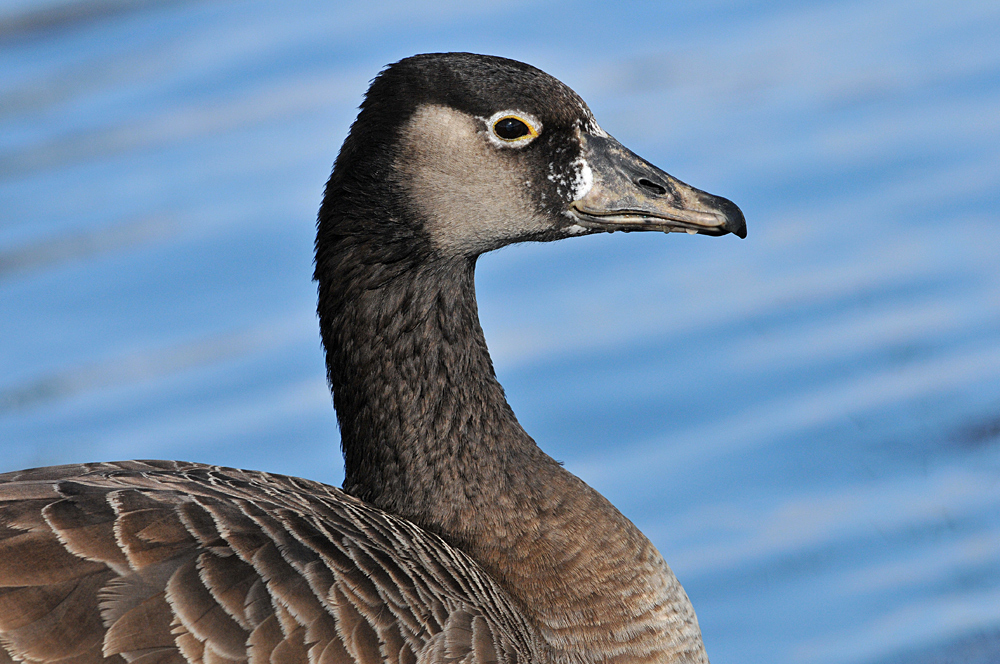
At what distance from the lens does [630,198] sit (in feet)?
17.1

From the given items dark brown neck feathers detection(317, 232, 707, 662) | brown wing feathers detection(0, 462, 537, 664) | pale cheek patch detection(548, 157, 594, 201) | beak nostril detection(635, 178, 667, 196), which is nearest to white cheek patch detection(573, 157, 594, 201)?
pale cheek patch detection(548, 157, 594, 201)

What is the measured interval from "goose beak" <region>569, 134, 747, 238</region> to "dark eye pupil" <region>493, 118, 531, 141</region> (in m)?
0.26

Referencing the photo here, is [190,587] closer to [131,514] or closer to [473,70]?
[131,514]

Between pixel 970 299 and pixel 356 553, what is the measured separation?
4970 millimetres

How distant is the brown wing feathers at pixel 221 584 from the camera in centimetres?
414

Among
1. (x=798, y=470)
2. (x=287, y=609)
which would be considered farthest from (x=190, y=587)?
(x=798, y=470)

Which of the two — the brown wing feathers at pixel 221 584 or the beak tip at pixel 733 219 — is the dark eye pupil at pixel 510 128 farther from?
the brown wing feathers at pixel 221 584

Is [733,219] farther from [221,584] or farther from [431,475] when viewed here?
[221,584]

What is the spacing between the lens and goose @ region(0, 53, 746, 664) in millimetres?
4445

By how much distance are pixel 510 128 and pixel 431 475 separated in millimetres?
1321

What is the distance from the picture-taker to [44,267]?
9.16 metres

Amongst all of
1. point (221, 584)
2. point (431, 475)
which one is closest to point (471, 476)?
point (431, 475)

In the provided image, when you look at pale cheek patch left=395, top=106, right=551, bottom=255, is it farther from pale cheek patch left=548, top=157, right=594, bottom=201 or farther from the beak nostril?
the beak nostril

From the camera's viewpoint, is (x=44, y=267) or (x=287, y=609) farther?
(x=44, y=267)
